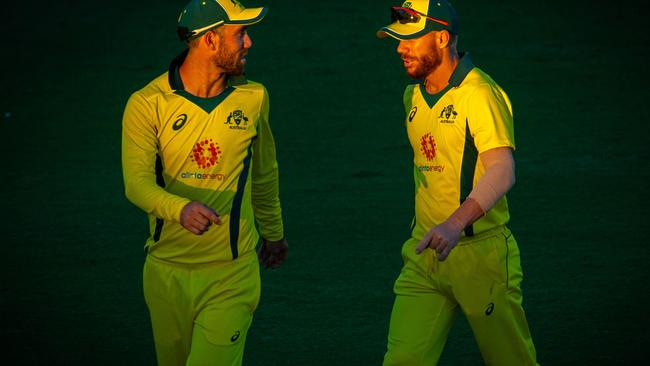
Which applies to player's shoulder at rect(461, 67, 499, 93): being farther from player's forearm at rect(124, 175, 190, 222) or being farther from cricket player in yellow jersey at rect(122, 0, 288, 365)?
player's forearm at rect(124, 175, 190, 222)

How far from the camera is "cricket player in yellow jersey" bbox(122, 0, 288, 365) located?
18.6 feet

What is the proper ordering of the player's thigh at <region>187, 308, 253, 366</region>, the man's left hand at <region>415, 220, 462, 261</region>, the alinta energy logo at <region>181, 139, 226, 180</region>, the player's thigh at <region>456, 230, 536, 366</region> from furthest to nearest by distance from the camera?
the player's thigh at <region>456, 230, 536, 366</region> → the alinta energy logo at <region>181, 139, 226, 180</region> → the player's thigh at <region>187, 308, 253, 366</region> → the man's left hand at <region>415, 220, 462, 261</region>

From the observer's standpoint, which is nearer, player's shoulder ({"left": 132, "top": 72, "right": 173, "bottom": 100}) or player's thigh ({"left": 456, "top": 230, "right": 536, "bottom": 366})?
player's shoulder ({"left": 132, "top": 72, "right": 173, "bottom": 100})

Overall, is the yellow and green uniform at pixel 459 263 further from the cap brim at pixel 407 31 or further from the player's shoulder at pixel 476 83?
the cap brim at pixel 407 31

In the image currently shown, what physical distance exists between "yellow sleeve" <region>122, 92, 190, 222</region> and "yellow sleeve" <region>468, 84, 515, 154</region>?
1.41 m

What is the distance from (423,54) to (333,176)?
4.80m

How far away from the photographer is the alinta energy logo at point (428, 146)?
5.85 metres

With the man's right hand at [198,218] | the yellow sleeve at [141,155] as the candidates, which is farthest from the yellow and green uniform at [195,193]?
the man's right hand at [198,218]

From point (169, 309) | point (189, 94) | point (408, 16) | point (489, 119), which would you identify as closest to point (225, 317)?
point (169, 309)

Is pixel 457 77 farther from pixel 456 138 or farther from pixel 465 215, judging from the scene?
pixel 465 215

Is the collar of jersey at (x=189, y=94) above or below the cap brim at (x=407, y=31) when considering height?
below

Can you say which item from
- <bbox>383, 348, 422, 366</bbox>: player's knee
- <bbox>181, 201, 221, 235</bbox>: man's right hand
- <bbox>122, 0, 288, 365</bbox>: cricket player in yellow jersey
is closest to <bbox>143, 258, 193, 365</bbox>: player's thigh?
<bbox>122, 0, 288, 365</bbox>: cricket player in yellow jersey

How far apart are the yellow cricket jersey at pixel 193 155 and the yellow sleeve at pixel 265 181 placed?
0.10 metres

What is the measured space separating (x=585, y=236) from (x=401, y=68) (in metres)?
4.37
